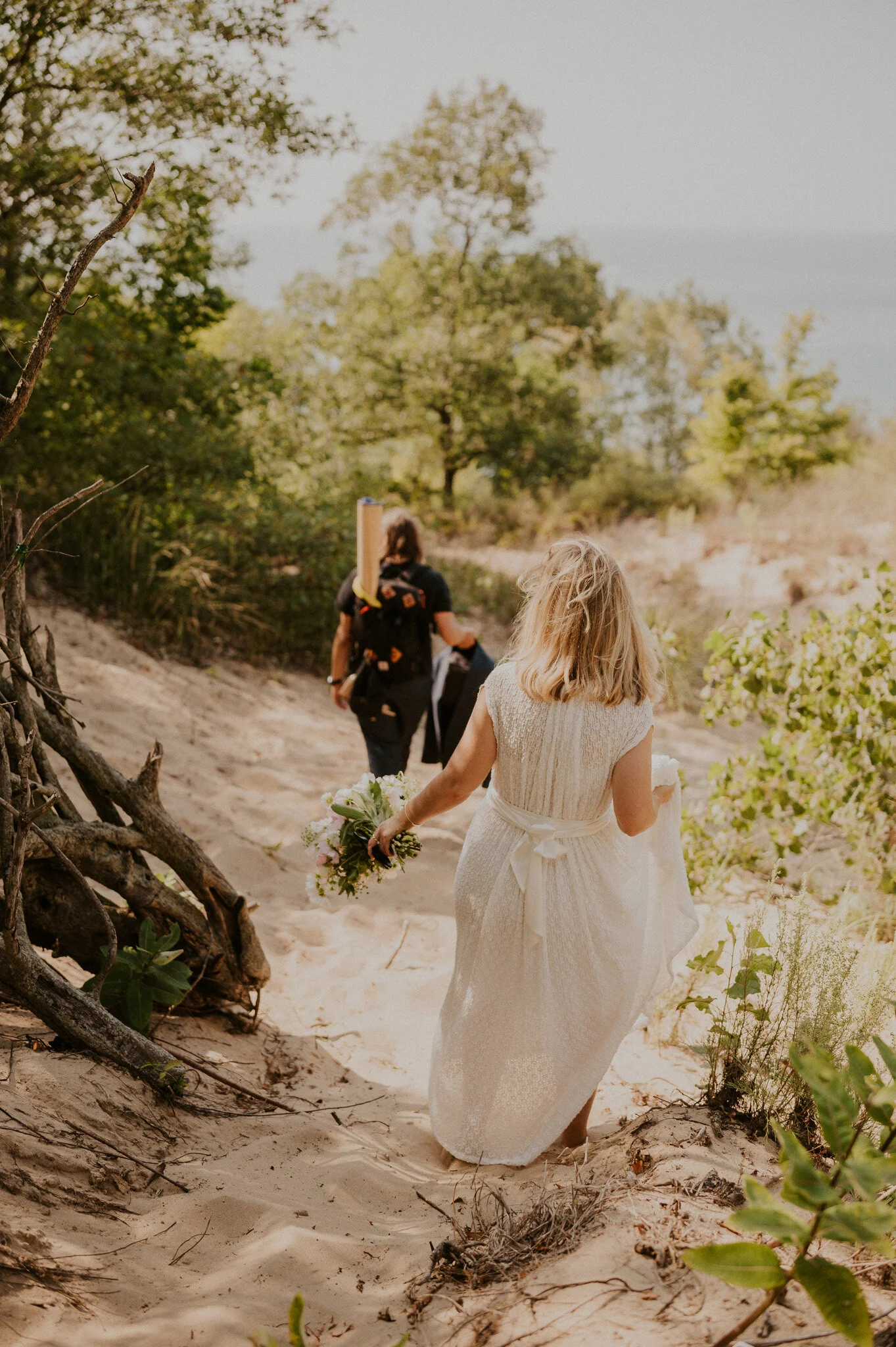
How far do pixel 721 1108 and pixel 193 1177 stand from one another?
1.44 metres

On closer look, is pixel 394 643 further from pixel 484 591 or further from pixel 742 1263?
pixel 484 591

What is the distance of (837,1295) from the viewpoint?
133cm

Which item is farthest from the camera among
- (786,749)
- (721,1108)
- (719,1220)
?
(786,749)

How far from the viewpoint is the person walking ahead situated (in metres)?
4.82

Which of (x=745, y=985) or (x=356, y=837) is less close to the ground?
(x=356, y=837)

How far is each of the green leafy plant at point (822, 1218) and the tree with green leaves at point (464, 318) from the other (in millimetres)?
17823

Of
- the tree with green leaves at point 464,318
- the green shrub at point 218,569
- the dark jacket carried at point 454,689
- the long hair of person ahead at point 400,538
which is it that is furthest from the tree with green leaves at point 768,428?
the long hair of person ahead at point 400,538

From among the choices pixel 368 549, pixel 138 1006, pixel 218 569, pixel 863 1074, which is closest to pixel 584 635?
pixel 863 1074

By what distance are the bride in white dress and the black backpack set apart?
203 cm

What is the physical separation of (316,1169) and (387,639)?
2.78 m

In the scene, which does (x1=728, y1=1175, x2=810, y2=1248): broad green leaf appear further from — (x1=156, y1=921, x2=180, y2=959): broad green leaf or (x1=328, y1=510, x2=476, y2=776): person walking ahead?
(x1=328, y1=510, x2=476, y2=776): person walking ahead

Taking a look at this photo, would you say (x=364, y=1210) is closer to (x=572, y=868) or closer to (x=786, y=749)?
(x=572, y=868)

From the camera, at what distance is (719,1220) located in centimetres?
199

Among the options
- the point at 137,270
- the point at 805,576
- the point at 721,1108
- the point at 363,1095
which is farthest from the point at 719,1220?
the point at 805,576
